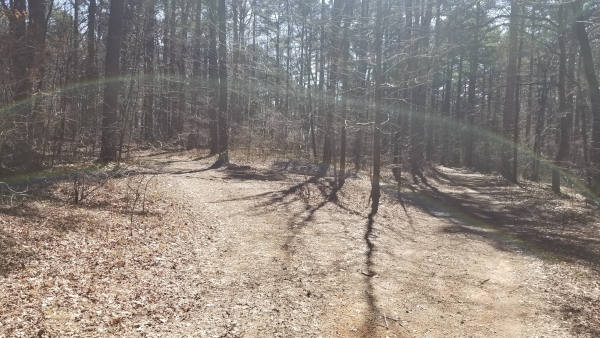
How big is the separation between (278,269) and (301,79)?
19.7m

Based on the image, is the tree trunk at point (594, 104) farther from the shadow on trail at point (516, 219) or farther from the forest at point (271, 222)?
the shadow on trail at point (516, 219)

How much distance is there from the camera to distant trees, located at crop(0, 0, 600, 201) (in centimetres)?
1174

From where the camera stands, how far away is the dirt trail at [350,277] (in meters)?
4.88

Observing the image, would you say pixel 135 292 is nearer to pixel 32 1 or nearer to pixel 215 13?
pixel 32 1

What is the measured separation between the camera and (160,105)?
28297 mm

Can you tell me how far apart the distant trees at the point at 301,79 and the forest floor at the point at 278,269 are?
287 cm

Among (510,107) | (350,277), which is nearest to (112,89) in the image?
(350,277)

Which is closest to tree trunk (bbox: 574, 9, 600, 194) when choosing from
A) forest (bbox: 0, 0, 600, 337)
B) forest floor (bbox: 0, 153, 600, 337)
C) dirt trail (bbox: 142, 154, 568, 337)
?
forest (bbox: 0, 0, 600, 337)

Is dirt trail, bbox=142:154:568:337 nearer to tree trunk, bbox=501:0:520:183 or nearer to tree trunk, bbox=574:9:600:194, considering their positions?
tree trunk, bbox=574:9:600:194

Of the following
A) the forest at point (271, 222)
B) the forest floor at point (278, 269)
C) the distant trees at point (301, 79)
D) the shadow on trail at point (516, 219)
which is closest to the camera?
the forest floor at point (278, 269)

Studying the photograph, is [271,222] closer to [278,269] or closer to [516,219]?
[278,269]

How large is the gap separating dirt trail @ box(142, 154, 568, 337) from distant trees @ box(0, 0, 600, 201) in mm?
3397

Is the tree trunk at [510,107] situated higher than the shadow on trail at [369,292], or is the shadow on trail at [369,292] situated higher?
the tree trunk at [510,107]

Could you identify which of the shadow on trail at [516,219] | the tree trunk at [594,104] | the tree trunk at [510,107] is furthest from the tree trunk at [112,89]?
the tree trunk at [510,107]
